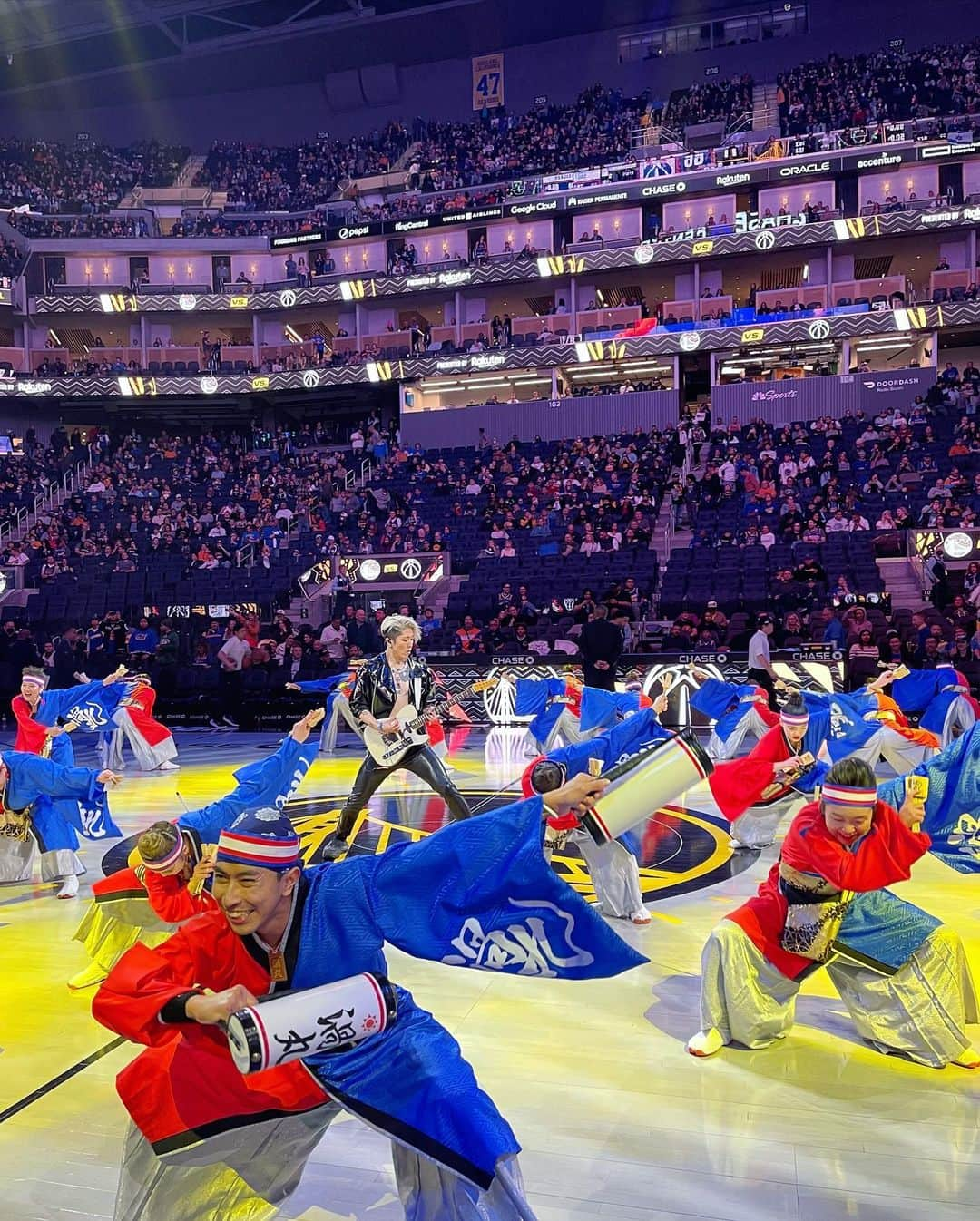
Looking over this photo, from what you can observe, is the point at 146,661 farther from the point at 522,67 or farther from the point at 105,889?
the point at 522,67

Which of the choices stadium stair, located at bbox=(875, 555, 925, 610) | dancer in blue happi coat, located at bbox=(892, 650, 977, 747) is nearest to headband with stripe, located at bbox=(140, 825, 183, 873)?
dancer in blue happi coat, located at bbox=(892, 650, 977, 747)

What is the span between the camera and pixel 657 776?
13.9ft

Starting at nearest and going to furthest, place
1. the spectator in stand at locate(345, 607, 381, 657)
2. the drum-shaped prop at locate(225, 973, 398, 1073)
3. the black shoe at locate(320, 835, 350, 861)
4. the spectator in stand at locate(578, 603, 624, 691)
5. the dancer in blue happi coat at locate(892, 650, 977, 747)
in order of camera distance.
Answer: the drum-shaped prop at locate(225, 973, 398, 1073), the black shoe at locate(320, 835, 350, 861), the dancer in blue happi coat at locate(892, 650, 977, 747), the spectator in stand at locate(578, 603, 624, 691), the spectator in stand at locate(345, 607, 381, 657)

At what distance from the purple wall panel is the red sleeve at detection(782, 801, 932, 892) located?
97.5 feet

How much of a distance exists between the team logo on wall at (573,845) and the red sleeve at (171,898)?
5.95ft

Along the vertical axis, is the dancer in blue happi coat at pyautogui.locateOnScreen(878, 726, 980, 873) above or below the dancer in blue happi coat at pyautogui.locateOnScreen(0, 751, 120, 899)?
above

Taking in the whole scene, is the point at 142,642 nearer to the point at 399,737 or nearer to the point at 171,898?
the point at 399,737

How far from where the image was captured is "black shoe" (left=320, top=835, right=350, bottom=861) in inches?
289

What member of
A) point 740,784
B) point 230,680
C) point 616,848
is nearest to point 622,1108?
point 616,848

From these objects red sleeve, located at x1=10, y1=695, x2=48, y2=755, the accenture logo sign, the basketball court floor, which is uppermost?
the accenture logo sign

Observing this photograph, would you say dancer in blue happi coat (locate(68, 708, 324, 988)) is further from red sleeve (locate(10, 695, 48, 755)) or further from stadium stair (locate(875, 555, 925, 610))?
stadium stair (locate(875, 555, 925, 610))

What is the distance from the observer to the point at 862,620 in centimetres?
1647

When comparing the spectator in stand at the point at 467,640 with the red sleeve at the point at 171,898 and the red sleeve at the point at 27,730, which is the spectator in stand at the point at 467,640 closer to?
the red sleeve at the point at 27,730

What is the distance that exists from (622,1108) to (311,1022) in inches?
77.8
